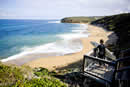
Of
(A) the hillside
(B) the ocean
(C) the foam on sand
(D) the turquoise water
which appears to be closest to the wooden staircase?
(A) the hillside

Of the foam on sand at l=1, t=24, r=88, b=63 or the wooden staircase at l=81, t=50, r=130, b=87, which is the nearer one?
the wooden staircase at l=81, t=50, r=130, b=87

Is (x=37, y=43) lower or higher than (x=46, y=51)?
higher

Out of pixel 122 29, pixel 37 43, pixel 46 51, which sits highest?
pixel 122 29

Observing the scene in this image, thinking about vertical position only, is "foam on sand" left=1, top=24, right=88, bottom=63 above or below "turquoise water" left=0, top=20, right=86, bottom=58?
below

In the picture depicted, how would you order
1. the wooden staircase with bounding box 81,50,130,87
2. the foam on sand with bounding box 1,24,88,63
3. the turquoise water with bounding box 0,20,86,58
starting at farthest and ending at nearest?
the turquoise water with bounding box 0,20,86,58 → the foam on sand with bounding box 1,24,88,63 → the wooden staircase with bounding box 81,50,130,87

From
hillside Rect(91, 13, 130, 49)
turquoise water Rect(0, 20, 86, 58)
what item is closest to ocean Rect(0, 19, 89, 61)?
turquoise water Rect(0, 20, 86, 58)

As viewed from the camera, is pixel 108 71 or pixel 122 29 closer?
pixel 108 71

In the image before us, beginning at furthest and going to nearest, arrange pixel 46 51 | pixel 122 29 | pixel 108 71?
1. pixel 122 29
2. pixel 46 51
3. pixel 108 71

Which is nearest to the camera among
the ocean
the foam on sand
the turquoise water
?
the foam on sand

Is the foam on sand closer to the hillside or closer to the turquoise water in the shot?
the turquoise water

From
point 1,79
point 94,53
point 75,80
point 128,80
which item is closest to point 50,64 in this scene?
point 75,80

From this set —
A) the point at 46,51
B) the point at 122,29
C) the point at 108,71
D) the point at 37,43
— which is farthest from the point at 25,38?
the point at 122,29

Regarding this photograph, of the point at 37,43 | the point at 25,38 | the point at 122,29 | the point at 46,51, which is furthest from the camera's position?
the point at 25,38

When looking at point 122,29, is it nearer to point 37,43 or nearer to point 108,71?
point 37,43
